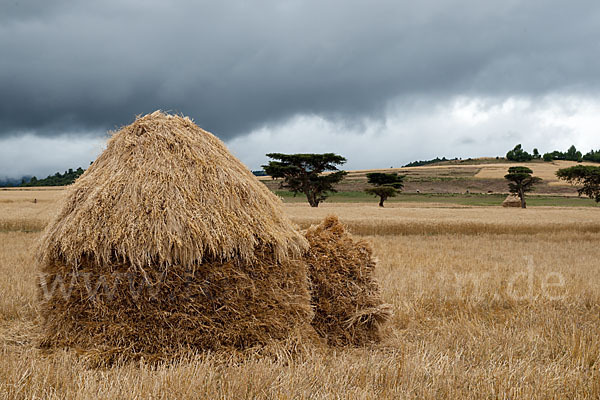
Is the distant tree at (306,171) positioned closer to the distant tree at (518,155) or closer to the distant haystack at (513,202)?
the distant haystack at (513,202)

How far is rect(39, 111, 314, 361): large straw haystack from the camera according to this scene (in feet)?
15.6

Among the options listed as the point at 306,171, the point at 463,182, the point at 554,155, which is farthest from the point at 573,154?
the point at 306,171

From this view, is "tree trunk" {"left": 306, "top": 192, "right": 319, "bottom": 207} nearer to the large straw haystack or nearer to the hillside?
the hillside

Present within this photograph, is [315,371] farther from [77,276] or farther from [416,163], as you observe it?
[416,163]

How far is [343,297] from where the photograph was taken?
6062mm

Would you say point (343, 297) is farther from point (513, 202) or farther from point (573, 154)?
point (573, 154)

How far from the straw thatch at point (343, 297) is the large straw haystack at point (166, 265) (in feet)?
1.88

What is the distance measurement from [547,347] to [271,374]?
374 cm

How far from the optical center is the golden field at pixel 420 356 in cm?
371

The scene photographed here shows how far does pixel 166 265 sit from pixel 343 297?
2557mm

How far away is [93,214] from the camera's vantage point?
5020mm

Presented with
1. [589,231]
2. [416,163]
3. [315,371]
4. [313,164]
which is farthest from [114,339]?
[416,163]

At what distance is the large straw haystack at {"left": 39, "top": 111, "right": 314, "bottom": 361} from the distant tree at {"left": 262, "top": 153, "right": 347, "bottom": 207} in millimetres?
44614

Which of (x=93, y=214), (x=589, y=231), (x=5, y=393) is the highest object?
(x=93, y=214)
